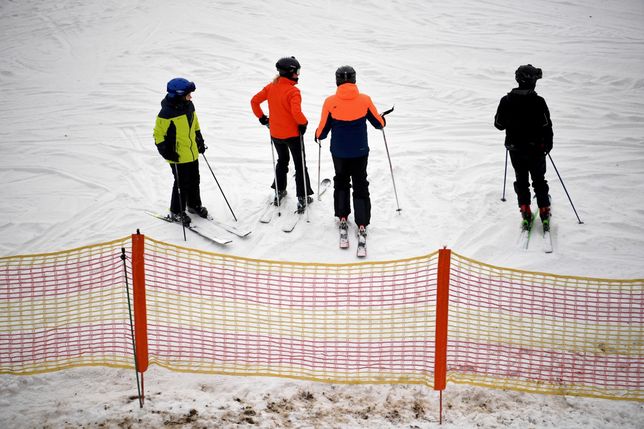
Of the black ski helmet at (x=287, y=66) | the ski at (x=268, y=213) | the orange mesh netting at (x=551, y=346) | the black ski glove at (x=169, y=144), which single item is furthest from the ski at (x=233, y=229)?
the orange mesh netting at (x=551, y=346)

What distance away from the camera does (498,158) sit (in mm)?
8797

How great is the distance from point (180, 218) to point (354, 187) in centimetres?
249

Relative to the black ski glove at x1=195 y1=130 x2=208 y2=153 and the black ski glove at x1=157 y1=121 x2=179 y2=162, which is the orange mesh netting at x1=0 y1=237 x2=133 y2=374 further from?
the black ski glove at x1=195 y1=130 x2=208 y2=153

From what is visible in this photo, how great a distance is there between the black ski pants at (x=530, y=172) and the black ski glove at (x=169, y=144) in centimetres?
427

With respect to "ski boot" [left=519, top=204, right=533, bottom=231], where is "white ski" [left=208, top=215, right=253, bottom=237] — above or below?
below

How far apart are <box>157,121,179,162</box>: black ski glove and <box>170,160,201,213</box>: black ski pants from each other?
17cm

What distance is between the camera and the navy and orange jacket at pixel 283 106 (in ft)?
21.7

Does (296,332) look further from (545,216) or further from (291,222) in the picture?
(545,216)

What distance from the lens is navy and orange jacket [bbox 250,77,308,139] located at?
6603 millimetres

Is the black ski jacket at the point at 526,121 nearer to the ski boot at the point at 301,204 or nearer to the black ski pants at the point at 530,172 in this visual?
the black ski pants at the point at 530,172

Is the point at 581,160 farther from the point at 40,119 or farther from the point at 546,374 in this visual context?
the point at 40,119

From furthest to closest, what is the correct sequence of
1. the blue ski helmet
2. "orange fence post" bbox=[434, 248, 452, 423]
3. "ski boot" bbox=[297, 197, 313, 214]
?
"ski boot" bbox=[297, 197, 313, 214] < the blue ski helmet < "orange fence post" bbox=[434, 248, 452, 423]

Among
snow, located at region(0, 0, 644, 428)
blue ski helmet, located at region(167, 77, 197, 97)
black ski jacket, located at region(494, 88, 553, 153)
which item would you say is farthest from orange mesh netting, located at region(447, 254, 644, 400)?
blue ski helmet, located at region(167, 77, 197, 97)

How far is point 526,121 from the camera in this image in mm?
6176
